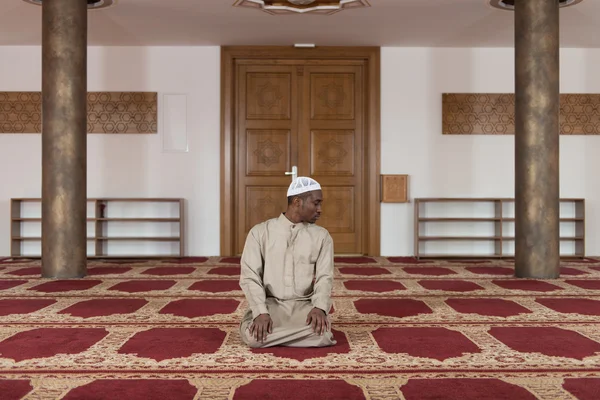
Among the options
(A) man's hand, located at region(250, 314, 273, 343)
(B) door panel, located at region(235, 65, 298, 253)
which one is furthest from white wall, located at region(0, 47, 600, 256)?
(A) man's hand, located at region(250, 314, 273, 343)

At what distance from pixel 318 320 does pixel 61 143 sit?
3.70m

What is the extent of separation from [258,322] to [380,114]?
530cm

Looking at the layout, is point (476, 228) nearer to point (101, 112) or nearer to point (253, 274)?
point (101, 112)

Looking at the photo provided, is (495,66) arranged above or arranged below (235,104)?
above

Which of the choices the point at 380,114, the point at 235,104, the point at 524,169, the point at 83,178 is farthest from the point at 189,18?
the point at 524,169

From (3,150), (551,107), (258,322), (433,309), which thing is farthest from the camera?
(3,150)

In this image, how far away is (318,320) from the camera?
270 centimetres

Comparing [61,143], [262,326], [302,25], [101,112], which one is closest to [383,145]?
[302,25]

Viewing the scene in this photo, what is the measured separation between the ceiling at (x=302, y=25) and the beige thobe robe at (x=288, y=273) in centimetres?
379

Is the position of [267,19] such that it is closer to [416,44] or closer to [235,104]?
[235,104]

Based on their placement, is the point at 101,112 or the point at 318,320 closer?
the point at 318,320

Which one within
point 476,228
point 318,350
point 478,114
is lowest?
point 318,350

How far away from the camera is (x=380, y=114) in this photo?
24.9 ft

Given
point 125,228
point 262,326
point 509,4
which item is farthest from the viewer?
point 125,228
